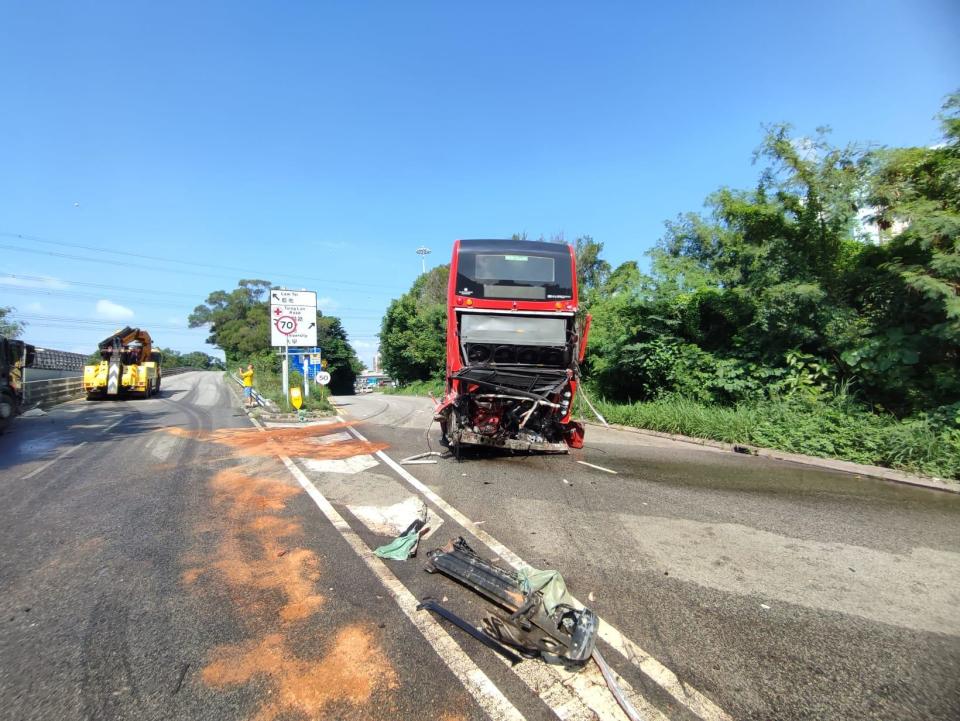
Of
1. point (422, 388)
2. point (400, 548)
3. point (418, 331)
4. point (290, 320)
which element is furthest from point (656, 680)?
point (418, 331)

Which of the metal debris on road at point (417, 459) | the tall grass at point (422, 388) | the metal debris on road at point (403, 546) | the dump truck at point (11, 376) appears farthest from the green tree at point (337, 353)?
the metal debris on road at point (403, 546)

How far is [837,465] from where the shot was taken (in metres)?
8.43

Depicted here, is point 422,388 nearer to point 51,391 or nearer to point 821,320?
point 51,391

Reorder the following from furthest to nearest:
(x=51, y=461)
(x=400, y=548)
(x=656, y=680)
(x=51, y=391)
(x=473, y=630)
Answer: (x=51, y=391) → (x=51, y=461) → (x=400, y=548) → (x=473, y=630) → (x=656, y=680)

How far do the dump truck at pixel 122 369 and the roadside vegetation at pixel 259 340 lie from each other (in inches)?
199

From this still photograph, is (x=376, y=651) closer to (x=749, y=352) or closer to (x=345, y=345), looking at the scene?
(x=749, y=352)

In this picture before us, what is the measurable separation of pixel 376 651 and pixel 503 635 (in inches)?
31.4

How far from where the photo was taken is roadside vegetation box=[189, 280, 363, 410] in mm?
30844

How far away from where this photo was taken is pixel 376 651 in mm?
3100

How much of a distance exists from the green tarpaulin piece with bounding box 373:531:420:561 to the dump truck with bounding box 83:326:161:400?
22903 mm

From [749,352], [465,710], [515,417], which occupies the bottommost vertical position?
[465,710]

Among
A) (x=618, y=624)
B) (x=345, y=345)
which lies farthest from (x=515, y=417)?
(x=345, y=345)

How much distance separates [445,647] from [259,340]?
66.8 m

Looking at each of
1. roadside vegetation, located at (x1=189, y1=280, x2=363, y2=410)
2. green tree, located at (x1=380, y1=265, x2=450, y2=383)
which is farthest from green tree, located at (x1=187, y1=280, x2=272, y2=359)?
green tree, located at (x1=380, y1=265, x2=450, y2=383)
